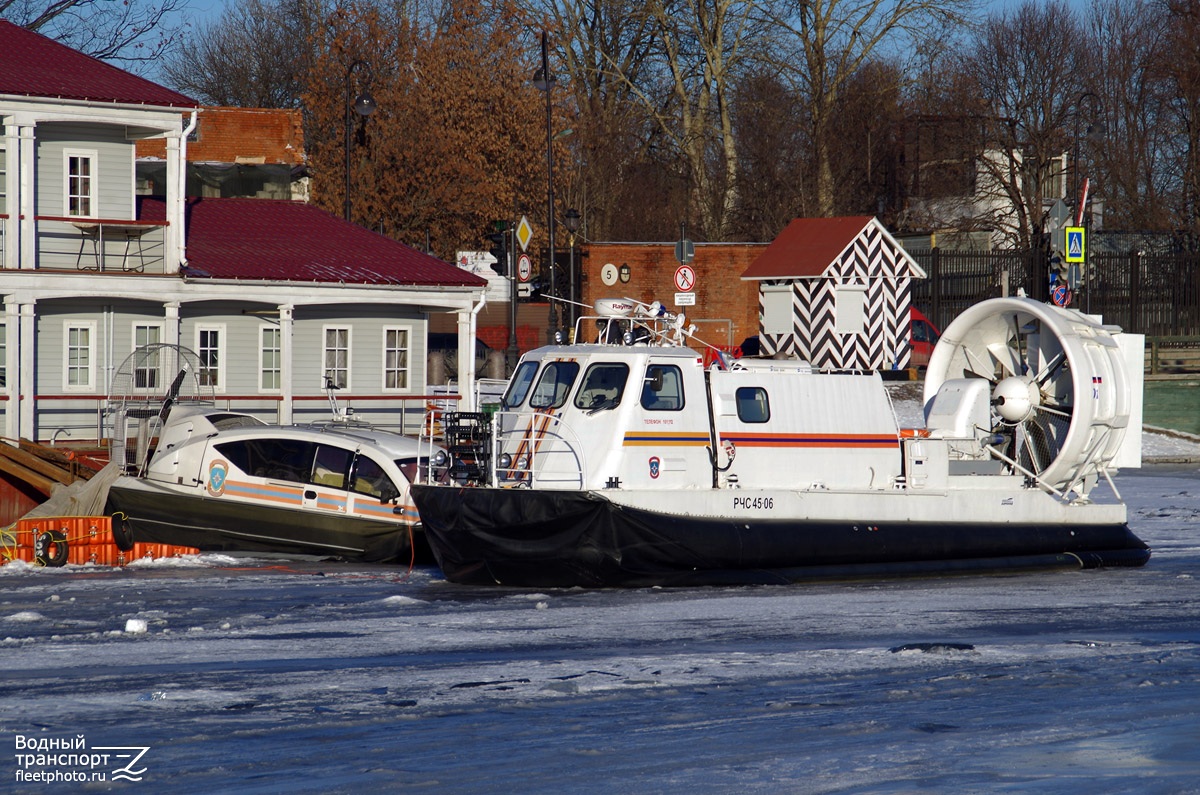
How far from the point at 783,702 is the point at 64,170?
60.6 feet

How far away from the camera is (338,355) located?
26.5 meters

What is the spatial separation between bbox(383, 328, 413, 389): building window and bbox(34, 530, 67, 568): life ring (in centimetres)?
1086

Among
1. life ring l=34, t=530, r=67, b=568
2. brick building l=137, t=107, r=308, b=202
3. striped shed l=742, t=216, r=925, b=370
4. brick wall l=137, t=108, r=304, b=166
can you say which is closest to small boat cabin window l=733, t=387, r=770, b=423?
life ring l=34, t=530, r=67, b=568

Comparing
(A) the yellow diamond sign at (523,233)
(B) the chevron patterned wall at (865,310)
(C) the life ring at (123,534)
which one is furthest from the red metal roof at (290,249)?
(B) the chevron patterned wall at (865,310)

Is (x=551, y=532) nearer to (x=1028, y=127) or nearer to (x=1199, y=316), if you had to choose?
(x=1199, y=316)

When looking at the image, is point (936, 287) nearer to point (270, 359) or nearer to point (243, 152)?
point (243, 152)

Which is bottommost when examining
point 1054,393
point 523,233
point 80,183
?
point 1054,393

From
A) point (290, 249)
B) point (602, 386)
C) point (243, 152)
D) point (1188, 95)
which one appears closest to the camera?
point (602, 386)

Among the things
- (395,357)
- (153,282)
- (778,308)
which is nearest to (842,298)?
(778,308)

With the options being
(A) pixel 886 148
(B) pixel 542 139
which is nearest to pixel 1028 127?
(A) pixel 886 148

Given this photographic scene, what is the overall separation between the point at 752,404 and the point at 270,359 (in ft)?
42.2

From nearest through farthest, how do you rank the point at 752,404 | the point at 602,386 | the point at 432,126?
1. the point at 602,386
2. the point at 752,404
3. the point at 432,126

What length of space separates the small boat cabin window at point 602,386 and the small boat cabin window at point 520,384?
2.18ft

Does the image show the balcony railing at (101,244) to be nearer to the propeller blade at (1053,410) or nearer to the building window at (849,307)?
the propeller blade at (1053,410)
